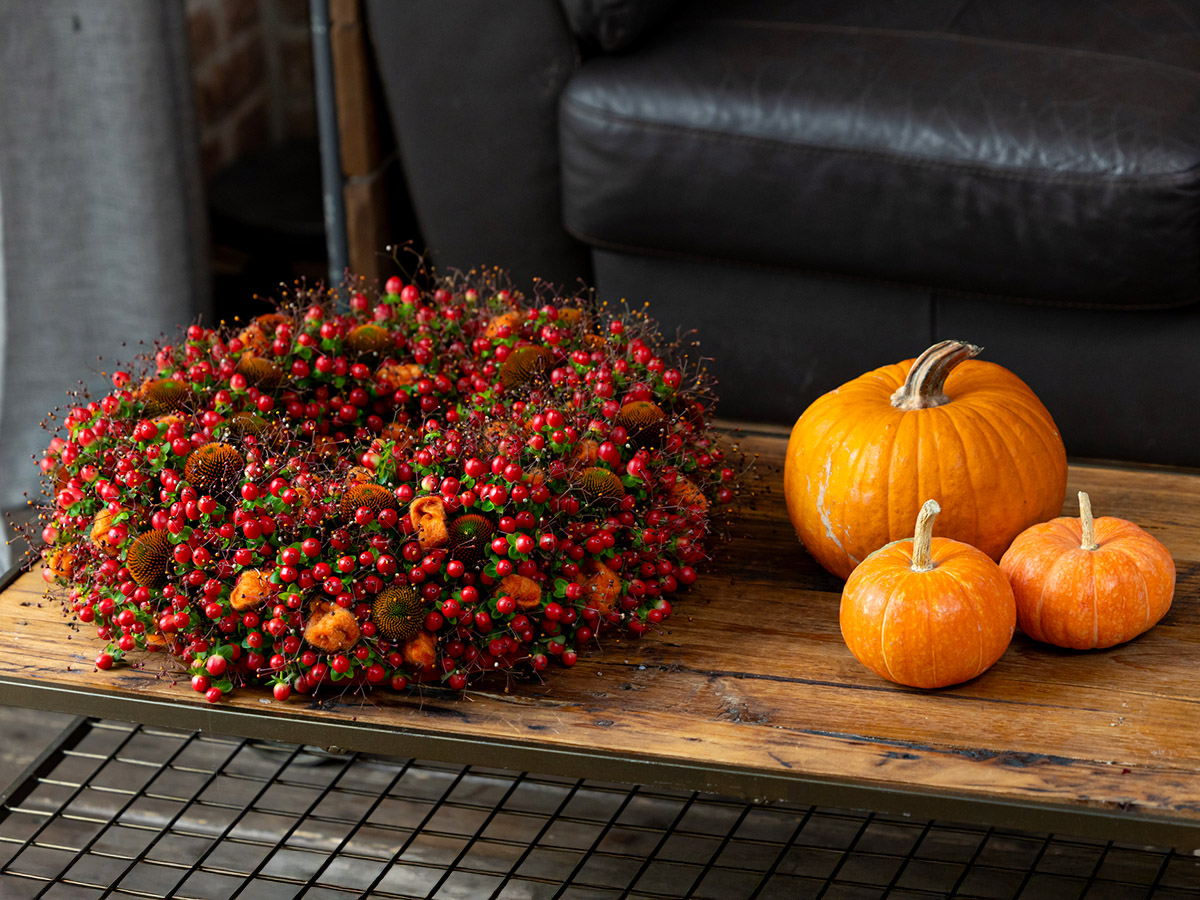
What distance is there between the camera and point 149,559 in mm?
789

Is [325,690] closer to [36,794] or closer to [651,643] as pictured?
[651,643]

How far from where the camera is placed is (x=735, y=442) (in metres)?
1.09

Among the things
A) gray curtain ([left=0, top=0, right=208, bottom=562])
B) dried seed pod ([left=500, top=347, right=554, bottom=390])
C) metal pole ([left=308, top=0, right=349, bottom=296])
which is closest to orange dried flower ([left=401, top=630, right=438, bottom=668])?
dried seed pod ([left=500, top=347, right=554, bottom=390])

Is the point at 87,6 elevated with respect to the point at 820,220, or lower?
elevated

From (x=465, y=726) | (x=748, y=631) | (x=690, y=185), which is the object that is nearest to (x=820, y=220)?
(x=690, y=185)

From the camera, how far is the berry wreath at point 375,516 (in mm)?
770

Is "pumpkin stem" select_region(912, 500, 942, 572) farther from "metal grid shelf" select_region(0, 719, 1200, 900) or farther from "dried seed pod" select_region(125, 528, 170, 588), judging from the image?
"dried seed pod" select_region(125, 528, 170, 588)

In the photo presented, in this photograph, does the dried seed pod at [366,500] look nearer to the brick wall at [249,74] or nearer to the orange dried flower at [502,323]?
the orange dried flower at [502,323]

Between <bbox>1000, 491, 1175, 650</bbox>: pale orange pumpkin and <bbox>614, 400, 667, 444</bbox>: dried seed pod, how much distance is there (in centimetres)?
25

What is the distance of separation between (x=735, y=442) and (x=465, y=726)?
419 millimetres

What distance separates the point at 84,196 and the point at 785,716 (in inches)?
55.4

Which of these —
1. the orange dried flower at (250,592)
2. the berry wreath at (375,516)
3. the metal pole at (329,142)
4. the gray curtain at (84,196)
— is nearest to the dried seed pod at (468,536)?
the berry wreath at (375,516)

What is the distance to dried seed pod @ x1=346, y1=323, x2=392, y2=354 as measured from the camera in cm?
99

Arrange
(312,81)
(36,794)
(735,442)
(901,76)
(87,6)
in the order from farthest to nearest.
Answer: (312,81), (87,6), (901,76), (36,794), (735,442)
